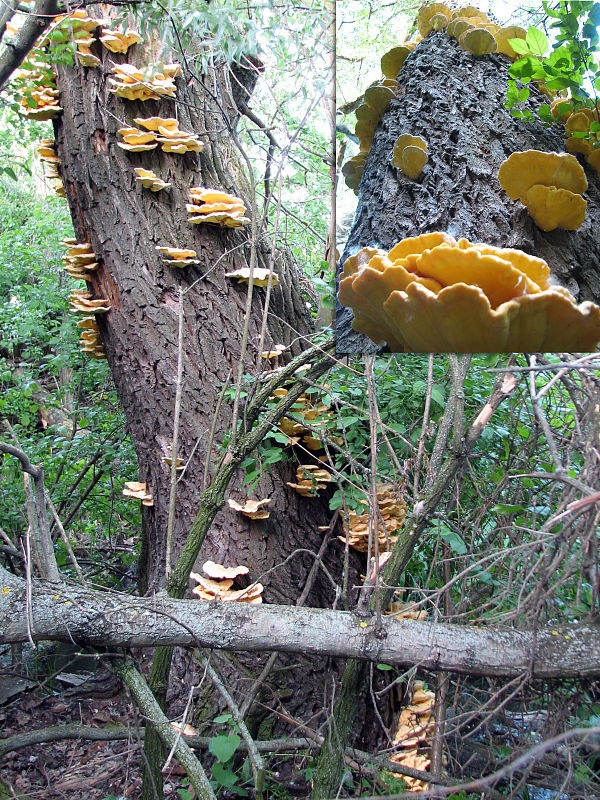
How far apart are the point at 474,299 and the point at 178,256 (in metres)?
1.84

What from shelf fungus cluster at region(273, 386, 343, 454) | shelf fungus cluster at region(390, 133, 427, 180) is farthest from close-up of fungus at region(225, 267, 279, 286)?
shelf fungus cluster at region(390, 133, 427, 180)

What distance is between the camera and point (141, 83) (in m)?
2.43

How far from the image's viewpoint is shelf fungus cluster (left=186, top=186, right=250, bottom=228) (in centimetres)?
235

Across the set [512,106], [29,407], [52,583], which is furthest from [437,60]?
[29,407]

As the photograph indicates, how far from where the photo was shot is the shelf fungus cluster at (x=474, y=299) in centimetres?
72

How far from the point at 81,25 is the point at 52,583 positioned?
94.4 inches

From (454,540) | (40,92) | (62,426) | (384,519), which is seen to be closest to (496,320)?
(454,540)

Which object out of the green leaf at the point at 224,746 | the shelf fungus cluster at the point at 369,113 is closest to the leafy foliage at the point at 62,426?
the green leaf at the point at 224,746

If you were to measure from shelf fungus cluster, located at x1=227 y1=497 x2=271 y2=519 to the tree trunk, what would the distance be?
0.05 metres

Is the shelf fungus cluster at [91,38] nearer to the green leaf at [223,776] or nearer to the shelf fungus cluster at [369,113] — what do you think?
the shelf fungus cluster at [369,113]

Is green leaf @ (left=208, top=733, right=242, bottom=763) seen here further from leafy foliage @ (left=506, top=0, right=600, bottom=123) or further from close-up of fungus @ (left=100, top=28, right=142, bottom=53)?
close-up of fungus @ (left=100, top=28, right=142, bottom=53)

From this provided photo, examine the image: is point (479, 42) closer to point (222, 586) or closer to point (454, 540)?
point (454, 540)

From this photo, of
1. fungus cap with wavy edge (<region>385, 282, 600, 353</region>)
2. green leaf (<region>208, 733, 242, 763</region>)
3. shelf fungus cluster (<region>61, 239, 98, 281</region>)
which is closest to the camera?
fungus cap with wavy edge (<region>385, 282, 600, 353</region>)

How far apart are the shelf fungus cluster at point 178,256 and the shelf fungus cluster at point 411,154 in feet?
4.72
